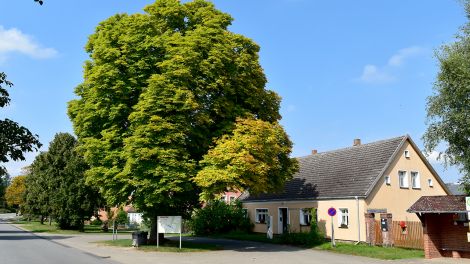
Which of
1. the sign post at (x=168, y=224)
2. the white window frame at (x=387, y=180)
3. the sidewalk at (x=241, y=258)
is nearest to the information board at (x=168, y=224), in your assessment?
the sign post at (x=168, y=224)

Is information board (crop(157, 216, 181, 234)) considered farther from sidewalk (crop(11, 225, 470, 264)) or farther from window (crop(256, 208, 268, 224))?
window (crop(256, 208, 268, 224))

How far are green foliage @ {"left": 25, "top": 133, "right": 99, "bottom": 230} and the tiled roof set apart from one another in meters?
21.7

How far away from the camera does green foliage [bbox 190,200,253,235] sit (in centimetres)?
4312

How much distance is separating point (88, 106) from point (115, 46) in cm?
423

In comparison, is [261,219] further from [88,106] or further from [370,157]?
[88,106]

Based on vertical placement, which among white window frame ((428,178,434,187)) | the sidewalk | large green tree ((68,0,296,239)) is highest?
large green tree ((68,0,296,239))

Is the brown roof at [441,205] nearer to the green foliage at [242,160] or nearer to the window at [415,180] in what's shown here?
the green foliage at [242,160]

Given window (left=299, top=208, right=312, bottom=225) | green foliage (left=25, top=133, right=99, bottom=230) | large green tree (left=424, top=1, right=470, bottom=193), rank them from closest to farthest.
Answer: large green tree (left=424, top=1, right=470, bottom=193)
window (left=299, top=208, right=312, bottom=225)
green foliage (left=25, top=133, right=99, bottom=230)

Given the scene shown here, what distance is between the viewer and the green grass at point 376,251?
948 inches

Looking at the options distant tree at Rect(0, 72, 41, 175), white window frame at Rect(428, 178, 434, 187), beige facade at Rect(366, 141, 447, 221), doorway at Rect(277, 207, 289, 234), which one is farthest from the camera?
doorway at Rect(277, 207, 289, 234)

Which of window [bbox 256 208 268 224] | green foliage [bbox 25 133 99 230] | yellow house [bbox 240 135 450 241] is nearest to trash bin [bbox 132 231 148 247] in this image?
yellow house [bbox 240 135 450 241]

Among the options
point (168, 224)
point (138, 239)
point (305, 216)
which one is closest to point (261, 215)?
point (305, 216)

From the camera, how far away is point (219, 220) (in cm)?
4294

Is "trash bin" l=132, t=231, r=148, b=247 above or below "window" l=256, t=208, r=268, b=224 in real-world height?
below
